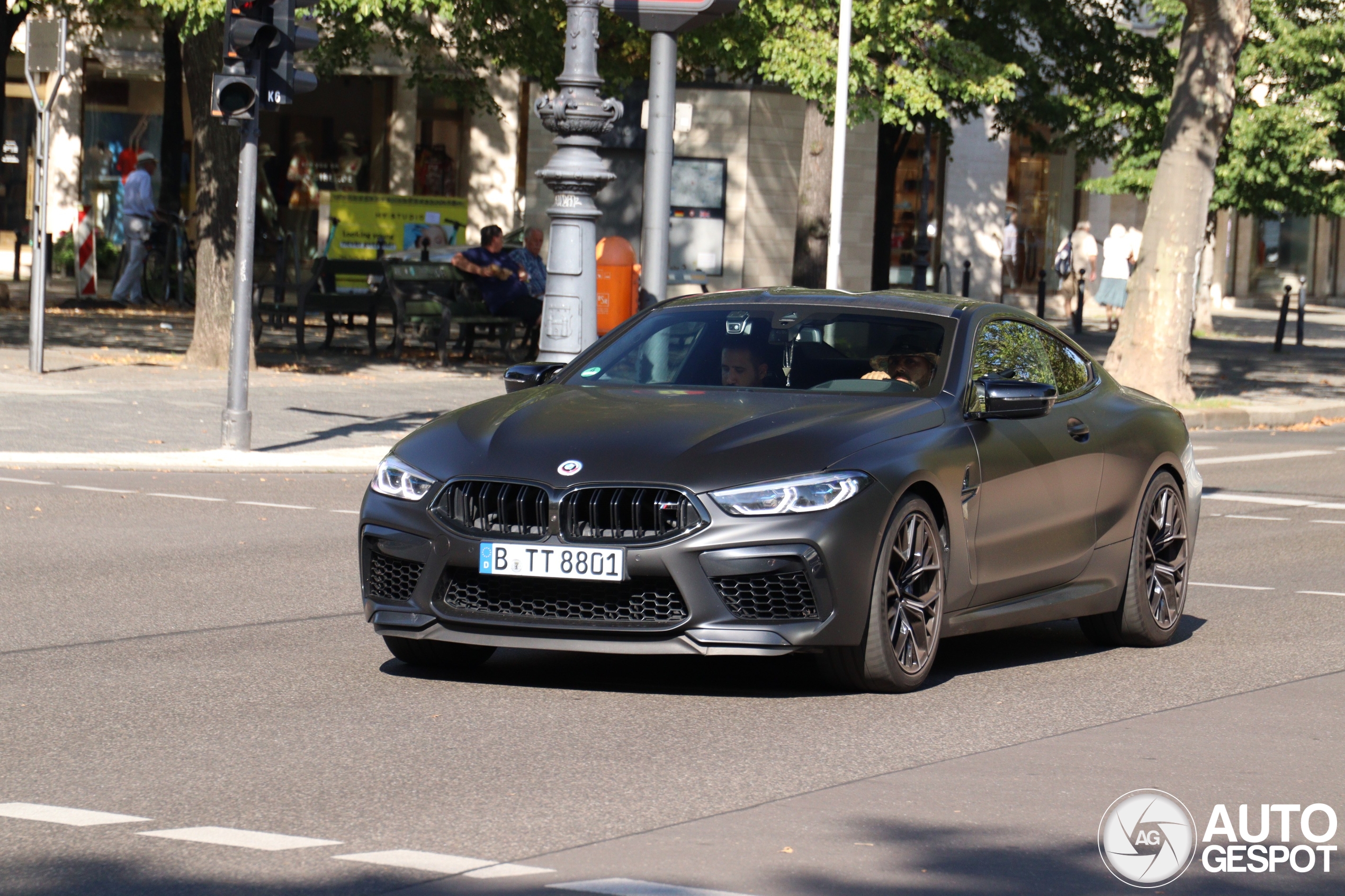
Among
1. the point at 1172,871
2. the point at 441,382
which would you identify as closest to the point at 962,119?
the point at 441,382

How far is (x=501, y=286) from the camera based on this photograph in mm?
24578

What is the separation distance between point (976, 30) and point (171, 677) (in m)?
23.5

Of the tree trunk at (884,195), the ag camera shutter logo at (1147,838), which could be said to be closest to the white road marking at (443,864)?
the ag camera shutter logo at (1147,838)

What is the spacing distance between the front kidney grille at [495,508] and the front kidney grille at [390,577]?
0.76 ft

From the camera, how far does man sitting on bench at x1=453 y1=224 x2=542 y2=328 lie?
24500mm

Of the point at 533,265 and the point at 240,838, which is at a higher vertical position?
the point at 533,265

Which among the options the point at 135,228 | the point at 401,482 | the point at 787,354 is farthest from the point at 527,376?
the point at 135,228

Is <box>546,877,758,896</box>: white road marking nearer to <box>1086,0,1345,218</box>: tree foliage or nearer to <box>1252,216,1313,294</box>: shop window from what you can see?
<box>1086,0,1345,218</box>: tree foliage

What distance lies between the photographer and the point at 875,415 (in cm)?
759

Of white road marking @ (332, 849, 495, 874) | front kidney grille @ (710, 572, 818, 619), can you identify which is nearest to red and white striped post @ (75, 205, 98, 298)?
front kidney grille @ (710, 572, 818, 619)

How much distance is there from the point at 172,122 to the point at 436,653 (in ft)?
93.2

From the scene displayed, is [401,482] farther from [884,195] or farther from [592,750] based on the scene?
[884,195]

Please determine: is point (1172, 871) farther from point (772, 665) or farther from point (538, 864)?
point (772, 665)

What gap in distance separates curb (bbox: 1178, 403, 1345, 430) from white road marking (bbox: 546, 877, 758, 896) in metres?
18.3
